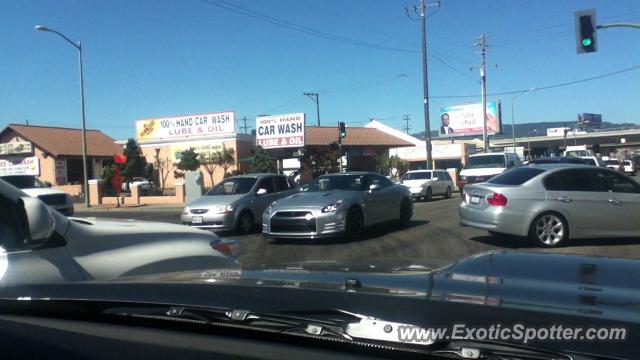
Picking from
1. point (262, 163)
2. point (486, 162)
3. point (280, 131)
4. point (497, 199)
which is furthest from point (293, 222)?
point (280, 131)

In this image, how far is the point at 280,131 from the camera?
124 feet

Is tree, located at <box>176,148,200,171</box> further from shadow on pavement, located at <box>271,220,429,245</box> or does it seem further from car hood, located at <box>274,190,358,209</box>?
car hood, located at <box>274,190,358,209</box>

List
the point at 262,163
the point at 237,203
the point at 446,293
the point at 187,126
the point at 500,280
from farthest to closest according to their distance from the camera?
the point at 187,126 < the point at 262,163 < the point at 237,203 < the point at 500,280 < the point at 446,293

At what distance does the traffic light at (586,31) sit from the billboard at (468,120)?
53703mm

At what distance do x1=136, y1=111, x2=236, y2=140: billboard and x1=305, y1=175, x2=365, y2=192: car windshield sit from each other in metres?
25.8

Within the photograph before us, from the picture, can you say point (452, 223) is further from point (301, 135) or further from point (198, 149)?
point (198, 149)

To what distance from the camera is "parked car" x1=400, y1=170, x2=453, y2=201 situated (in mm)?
27062

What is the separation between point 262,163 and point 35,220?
32.5 m

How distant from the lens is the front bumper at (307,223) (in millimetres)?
11383

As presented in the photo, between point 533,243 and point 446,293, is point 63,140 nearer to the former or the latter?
point 533,243

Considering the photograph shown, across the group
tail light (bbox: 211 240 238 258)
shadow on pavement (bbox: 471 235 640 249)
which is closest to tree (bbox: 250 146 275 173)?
shadow on pavement (bbox: 471 235 640 249)

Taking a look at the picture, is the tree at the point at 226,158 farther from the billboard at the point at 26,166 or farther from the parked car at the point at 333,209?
the parked car at the point at 333,209

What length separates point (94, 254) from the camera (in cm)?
372

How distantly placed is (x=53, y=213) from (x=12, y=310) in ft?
4.38
